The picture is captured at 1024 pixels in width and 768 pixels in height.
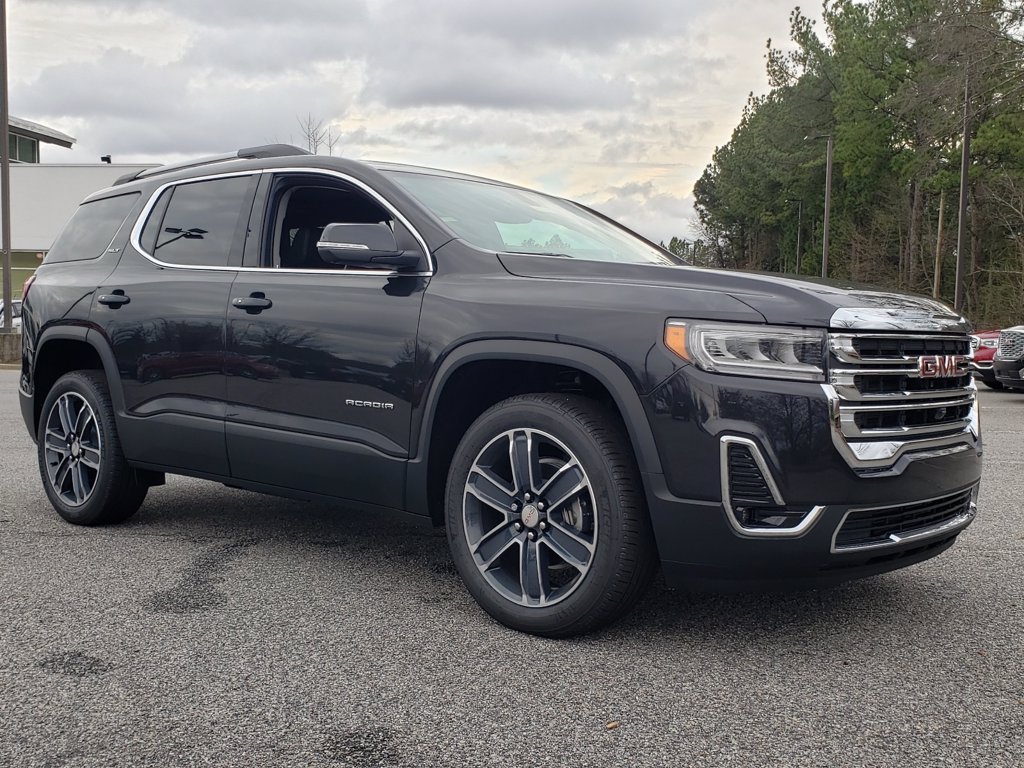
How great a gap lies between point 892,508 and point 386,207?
2.26 metres

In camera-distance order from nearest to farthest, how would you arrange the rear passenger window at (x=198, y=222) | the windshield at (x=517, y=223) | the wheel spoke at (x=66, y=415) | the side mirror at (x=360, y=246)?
1. the side mirror at (x=360, y=246)
2. the windshield at (x=517, y=223)
3. the rear passenger window at (x=198, y=222)
4. the wheel spoke at (x=66, y=415)

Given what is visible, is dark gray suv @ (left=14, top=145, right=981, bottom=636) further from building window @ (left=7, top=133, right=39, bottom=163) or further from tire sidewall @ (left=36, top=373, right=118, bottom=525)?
building window @ (left=7, top=133, right=39, bottom=163)

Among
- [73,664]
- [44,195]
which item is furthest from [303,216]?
[44,195]

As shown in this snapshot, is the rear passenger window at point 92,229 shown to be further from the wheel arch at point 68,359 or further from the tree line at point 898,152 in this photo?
the tree line at point 898,152

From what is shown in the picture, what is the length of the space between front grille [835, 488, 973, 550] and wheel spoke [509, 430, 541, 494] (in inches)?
40.7

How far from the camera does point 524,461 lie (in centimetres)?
358

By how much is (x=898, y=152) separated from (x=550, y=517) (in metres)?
51.9

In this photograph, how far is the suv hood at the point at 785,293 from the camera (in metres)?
3.17

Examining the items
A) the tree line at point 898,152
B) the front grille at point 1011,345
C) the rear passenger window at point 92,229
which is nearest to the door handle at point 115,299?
the rear passenger window at point 92,229

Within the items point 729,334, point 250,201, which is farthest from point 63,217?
point 729,334

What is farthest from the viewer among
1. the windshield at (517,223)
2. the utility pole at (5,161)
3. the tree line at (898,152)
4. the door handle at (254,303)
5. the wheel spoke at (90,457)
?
the tree line at (898,152)

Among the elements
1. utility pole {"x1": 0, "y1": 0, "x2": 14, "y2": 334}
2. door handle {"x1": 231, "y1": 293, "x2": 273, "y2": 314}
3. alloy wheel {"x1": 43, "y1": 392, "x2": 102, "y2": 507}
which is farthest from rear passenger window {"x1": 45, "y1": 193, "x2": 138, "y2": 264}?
utility pole {"x1": 0, "y1": 0, "x2": 14, "y2": 334}

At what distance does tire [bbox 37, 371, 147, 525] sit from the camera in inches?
201

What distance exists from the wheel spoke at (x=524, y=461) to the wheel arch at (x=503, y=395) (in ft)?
0.90
